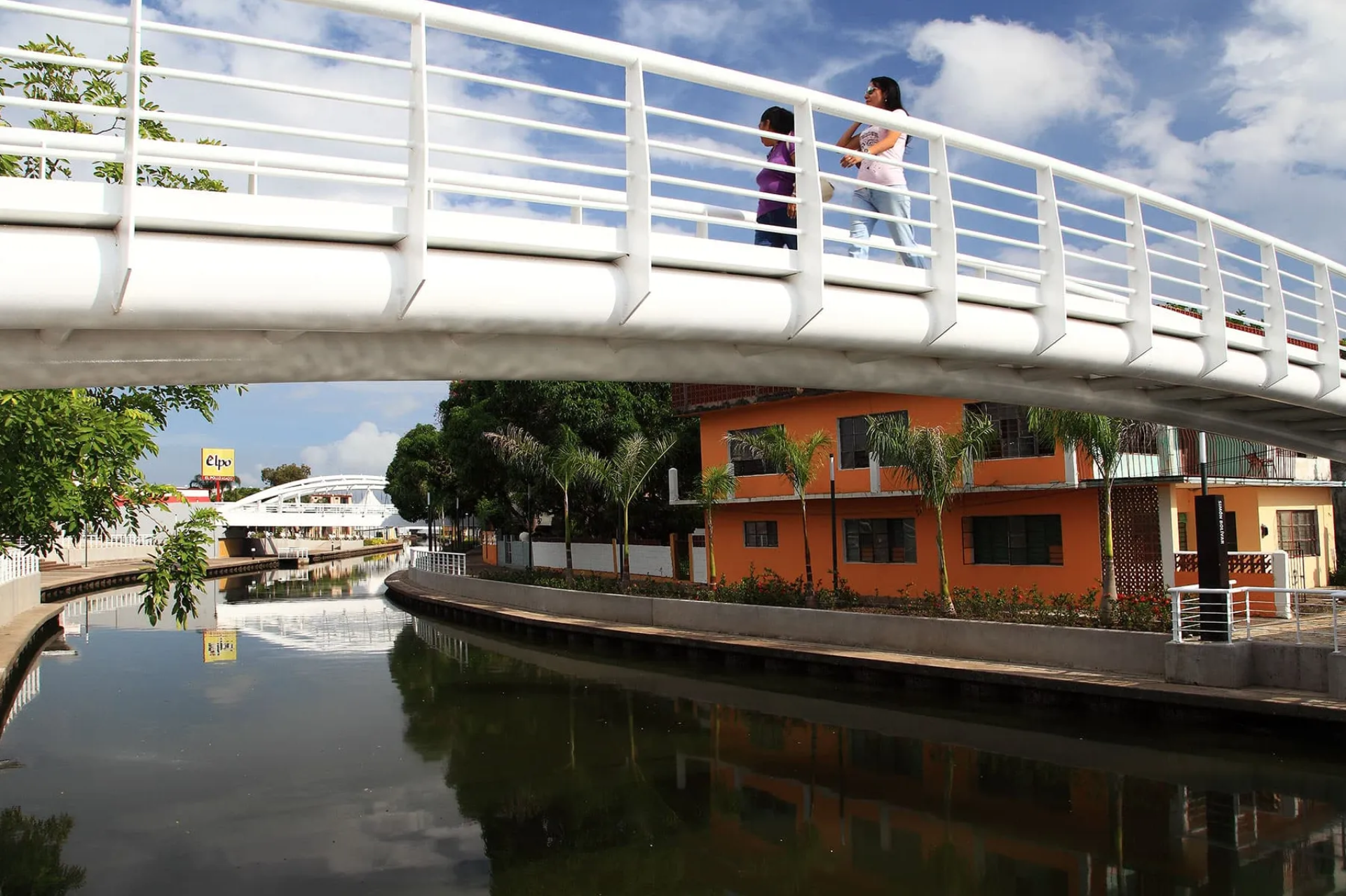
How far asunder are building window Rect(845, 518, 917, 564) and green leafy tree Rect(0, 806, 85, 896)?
15.7 m

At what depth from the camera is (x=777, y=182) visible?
710 cm

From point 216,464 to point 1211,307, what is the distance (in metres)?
106

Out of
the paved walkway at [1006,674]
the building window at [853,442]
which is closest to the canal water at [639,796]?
the paved walkway at [1006,674]

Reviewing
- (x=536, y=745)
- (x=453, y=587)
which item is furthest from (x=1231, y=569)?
(x=453, y=587)

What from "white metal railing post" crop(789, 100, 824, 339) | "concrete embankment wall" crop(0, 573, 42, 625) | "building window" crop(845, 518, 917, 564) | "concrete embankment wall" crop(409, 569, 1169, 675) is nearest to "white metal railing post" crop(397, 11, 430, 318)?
"white metal railing post" crop(789, 100, 824, 339)

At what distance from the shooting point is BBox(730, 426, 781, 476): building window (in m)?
24.2

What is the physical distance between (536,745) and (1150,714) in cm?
795

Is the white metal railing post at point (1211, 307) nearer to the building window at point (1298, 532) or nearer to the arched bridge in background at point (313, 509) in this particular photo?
the building window at point (1298, 532)

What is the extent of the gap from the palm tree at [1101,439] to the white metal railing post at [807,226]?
32.2 feet

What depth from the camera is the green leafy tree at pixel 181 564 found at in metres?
7.73

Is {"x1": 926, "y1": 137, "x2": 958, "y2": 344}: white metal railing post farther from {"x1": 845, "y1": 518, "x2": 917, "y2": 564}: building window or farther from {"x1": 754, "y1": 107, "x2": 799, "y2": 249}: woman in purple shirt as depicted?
{"x1": 845, "y1": 518, "x2": 917, "y2": 564}: building window

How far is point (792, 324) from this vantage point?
20.1 ft

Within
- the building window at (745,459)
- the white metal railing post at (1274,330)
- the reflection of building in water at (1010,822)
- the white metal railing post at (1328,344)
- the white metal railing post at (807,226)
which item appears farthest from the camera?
the building window at (745,459)

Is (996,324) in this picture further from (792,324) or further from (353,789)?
(353,789)
